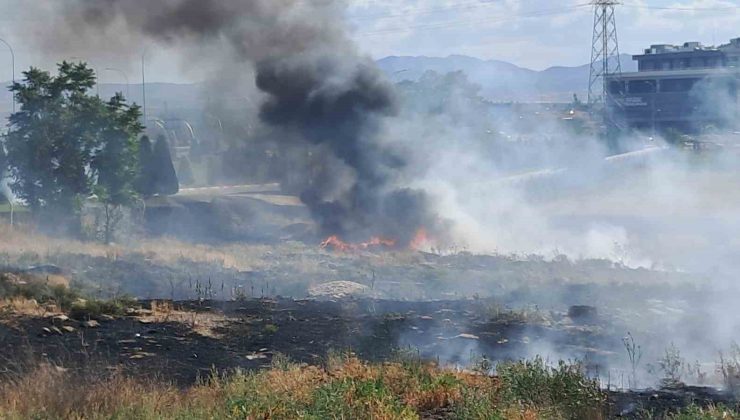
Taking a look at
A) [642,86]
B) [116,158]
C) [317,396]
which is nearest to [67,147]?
[116,158]

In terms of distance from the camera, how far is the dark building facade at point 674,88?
6531cm

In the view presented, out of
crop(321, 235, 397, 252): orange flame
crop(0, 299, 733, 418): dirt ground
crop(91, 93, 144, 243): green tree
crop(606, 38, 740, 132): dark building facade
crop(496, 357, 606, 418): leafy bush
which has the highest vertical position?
crop(606, 38, 740, 132): dark building facade

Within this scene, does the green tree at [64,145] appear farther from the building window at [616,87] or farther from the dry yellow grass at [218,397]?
the building window at [616,87]

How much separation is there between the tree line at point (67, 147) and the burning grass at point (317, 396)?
22.1 metres

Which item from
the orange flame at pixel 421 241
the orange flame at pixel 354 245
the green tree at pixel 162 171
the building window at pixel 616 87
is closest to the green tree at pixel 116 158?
the orange flame at pixel 354 245

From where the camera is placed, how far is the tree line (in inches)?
1296

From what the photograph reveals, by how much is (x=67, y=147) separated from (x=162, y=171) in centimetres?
1585

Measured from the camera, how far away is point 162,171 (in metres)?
48.8

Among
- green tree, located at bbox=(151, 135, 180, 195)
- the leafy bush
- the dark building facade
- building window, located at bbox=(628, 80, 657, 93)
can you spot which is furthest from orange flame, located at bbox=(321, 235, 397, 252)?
building window, located at bbox=(628, 80, 657, 93)

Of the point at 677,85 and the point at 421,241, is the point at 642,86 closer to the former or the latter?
the point at 677,85

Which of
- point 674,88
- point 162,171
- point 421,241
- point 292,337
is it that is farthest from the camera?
point 674,88

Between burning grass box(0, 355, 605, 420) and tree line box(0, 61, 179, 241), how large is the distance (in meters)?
22.1

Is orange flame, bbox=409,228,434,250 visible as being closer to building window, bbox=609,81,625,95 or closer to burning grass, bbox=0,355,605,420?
burning grass, bbox=0,355,605,420

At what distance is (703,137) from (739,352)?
44364mm
